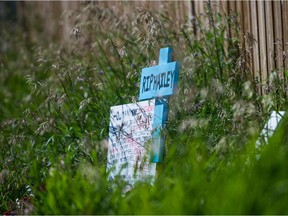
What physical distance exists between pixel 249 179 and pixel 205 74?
2.12 metres

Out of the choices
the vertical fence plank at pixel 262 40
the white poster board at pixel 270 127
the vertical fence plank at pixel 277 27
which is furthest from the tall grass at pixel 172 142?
the vertical fence plank at pixel 277 27

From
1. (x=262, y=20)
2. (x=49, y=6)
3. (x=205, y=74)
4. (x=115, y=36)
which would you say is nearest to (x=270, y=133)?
(x=205, y=74)

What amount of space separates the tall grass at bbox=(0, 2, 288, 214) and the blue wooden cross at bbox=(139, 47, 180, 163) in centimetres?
8

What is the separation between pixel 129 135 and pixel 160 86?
0.38 metres

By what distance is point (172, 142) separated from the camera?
174 inches

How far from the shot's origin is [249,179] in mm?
3283

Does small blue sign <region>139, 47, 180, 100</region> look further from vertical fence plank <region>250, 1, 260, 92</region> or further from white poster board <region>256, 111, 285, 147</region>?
vertical fence plank <region>250, 1, 260, 92</region>

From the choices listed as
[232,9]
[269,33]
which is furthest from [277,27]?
[232,9]

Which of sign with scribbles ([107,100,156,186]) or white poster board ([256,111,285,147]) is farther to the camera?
sign with scribbles ([107,100,156,186])

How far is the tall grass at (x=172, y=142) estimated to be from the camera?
10.7ft

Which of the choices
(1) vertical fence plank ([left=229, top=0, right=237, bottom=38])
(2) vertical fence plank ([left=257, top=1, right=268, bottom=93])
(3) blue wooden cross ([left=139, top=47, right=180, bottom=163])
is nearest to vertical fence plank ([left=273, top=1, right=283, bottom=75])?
(2) vertical fence plank ([left=257, top=1, right=268, bottom=93])

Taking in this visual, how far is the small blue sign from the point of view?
4570 mm

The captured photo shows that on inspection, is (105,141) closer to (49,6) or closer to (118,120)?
→ (118,120)

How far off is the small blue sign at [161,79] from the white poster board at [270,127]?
2.19ft
